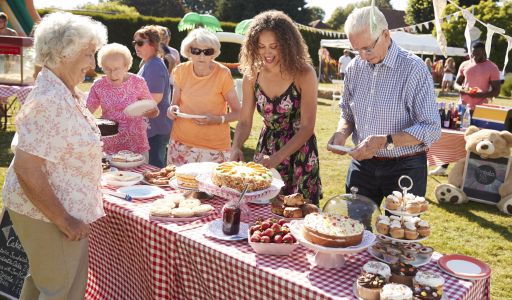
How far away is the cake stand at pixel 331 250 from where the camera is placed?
72.8 inches

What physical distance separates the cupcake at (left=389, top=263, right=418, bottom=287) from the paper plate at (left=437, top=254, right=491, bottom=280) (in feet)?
0.72

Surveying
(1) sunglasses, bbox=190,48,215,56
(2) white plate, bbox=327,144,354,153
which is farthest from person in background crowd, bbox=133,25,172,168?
(2) white plate, bbox=327,144,354,153

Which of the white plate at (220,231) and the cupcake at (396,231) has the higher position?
the cupcake at (396,231)

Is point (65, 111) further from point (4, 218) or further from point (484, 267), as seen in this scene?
point (484, 267)

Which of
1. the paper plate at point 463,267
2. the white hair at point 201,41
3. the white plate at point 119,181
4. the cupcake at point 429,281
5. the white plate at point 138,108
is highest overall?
the white hair at point 201,41

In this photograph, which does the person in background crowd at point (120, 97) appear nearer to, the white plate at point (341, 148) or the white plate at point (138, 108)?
the white plate at point (138, 108)

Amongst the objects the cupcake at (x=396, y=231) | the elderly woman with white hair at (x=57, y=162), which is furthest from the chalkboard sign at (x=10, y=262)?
the cupcake at (x=396, y=231)

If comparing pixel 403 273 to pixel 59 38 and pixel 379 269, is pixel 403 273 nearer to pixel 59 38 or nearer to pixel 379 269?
pixel 379 269

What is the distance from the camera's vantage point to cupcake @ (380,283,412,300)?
1.61m

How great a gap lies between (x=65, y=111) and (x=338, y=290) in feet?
4.09

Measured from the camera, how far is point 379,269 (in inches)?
69.8

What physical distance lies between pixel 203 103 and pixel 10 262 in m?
1.60

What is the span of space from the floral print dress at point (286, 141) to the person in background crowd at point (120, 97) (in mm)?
926

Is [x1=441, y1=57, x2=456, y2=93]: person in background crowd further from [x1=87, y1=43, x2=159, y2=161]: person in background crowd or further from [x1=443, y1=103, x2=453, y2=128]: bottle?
[x1=87, y1=43, x2=159, y2=161]: person in background crowd
